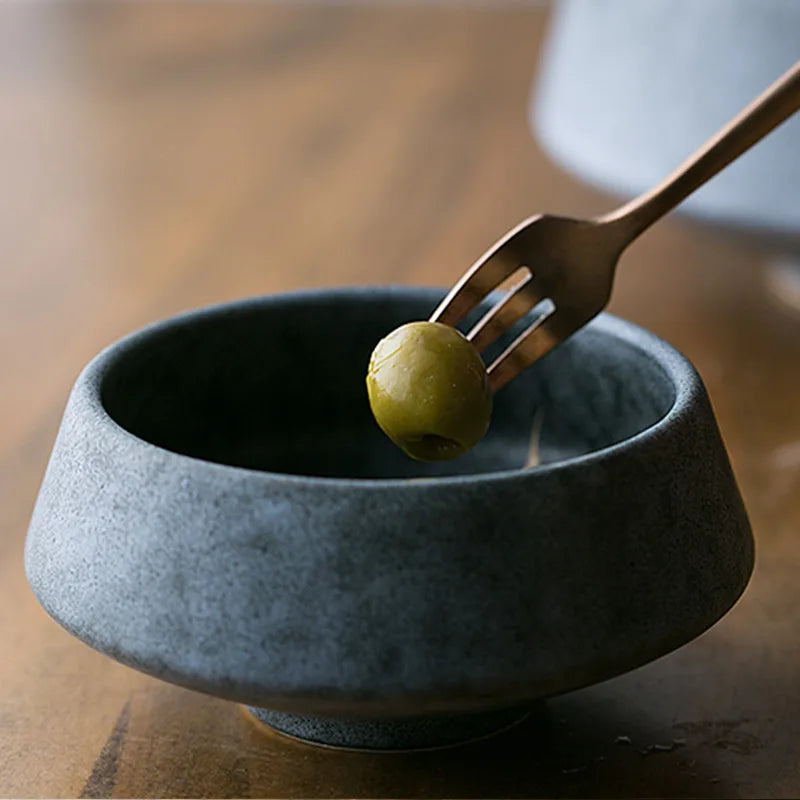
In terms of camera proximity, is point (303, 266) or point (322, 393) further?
point (303, 266)

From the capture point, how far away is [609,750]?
0.59 metres

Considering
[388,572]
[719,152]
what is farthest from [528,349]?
[388,572]

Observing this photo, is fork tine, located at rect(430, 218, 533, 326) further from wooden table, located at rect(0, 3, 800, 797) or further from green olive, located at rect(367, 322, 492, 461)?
wooden table, located at rect(0, 3, 800, 797)

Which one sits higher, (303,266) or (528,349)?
(528,349)

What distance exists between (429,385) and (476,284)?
0.07 meters

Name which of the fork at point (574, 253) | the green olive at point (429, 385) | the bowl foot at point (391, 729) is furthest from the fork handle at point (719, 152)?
the bowl foot at point (391, 729)

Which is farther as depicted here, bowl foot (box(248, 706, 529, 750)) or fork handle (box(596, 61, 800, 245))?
fork handle (box(596, 61, 800, 245))

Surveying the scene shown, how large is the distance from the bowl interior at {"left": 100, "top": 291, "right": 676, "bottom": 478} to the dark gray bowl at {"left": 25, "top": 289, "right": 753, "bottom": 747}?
0.29 feet

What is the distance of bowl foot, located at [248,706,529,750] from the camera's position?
1.87 ft

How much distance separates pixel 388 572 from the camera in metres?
0.49

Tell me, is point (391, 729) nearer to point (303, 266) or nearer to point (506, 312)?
point (506, 312)

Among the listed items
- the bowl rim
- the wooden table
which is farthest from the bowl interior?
the wooden table

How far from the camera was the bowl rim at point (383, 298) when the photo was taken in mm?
497

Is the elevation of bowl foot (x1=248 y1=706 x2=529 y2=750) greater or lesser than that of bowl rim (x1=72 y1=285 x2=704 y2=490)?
lesser
